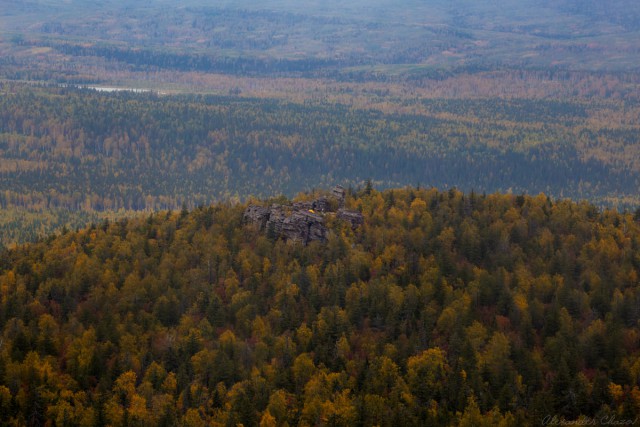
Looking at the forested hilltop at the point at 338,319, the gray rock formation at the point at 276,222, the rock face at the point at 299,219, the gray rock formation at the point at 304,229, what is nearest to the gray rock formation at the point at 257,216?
the rock face at the point at 299,219

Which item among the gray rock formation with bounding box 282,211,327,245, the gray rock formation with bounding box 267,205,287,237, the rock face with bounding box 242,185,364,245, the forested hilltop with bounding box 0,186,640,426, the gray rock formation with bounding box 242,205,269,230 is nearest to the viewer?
the forested hilltop with bounding box 0,186,640,426

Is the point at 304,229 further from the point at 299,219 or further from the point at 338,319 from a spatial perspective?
the point at 338,319

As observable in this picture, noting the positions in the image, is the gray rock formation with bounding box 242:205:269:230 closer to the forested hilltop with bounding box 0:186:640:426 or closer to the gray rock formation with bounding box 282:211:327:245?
the forested hilltop with bounding box 0:186:640:426

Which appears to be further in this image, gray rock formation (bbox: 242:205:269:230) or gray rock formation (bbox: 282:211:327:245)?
gray rock formation (bbox: 242:205:269:230)

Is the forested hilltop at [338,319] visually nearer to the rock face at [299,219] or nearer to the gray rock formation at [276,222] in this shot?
the gray rock formation at [276,222]

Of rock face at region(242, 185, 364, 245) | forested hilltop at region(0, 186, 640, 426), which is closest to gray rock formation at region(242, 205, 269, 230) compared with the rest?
rock face at region(242, 185, 364, 245)

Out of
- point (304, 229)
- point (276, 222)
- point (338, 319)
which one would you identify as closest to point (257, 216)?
point (276, 222)

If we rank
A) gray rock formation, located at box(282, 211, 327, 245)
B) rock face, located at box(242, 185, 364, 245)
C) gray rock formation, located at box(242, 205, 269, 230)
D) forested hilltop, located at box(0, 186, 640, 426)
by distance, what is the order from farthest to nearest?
gray rock formation, located at box(242, 205, 269, 230) → rock face, located at box(242, 185, 364, 245) → gray rock formation, located at box(282, 211, 327, 245) → forested hilltop, located at box(0, 186, 640, 426)

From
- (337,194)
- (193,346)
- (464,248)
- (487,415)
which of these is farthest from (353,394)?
(337,194)
